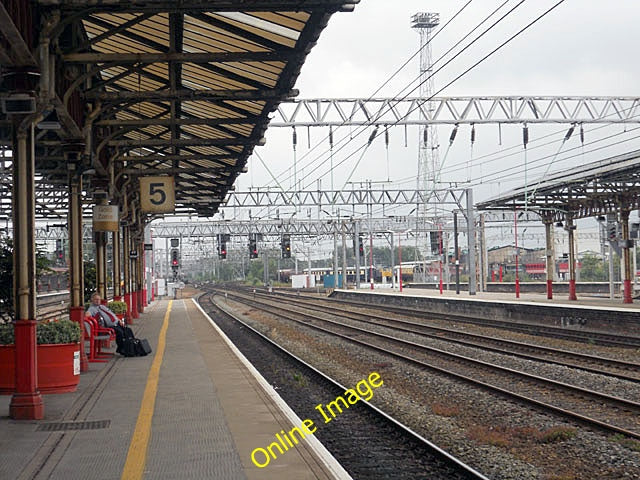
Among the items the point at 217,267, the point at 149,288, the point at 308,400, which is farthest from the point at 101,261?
the point at 217,267

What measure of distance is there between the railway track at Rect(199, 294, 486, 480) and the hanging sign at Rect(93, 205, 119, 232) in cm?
466

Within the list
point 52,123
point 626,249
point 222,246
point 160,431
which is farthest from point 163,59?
point 222,246

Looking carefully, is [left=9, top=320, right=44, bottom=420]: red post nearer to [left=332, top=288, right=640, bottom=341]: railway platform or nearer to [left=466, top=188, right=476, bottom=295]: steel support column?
[left=332, top=288, right=640, bottom=341]: railway platform

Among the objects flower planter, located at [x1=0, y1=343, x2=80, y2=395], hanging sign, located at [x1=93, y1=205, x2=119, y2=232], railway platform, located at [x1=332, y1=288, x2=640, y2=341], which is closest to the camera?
flower planter, located at [x1=0, y1=343, x2=80, y2=395]

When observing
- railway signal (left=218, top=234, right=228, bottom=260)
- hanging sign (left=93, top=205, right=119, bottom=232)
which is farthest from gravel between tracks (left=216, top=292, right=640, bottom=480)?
railway signal (left=218, top=234, right=228, bottom=260)

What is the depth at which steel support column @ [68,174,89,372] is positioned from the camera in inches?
563

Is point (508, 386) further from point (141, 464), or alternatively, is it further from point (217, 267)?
point (217, 267)

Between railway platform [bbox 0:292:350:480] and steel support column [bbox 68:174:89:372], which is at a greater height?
steel support column [bbox 68:174:89:372]

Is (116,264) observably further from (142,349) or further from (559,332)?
(559,332)

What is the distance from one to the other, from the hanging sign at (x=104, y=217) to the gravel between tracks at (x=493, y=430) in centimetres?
540

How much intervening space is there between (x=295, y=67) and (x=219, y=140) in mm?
6170

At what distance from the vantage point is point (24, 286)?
9.74 meters

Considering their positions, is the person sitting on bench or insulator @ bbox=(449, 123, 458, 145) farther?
insulator @ bbox=(449, 123, 458, 145)

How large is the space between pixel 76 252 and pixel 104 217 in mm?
3097
